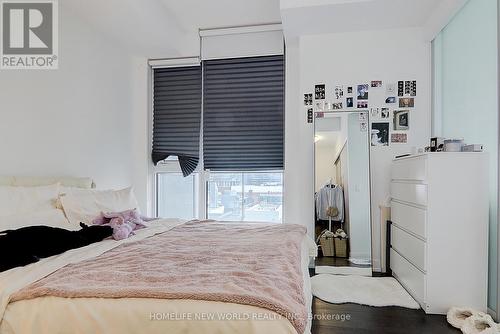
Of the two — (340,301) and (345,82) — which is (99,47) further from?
(340,301)

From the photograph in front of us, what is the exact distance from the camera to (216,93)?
4.04 m

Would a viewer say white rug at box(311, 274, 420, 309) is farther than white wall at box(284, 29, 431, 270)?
No

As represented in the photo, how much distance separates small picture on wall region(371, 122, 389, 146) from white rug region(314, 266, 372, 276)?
1318mm

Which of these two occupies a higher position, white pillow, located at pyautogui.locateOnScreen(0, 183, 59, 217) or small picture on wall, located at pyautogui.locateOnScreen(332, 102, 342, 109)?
small picture on wall, located at pyautogui.locateOnScreen(332, 102, 342, 109)

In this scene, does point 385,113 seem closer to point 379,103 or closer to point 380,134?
point 379,103

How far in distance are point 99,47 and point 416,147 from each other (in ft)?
11.9

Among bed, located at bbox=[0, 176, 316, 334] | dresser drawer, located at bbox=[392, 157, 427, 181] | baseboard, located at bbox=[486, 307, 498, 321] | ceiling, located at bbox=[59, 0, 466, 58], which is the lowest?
baseboard, located at bbox=[486, 307, 498, 321]

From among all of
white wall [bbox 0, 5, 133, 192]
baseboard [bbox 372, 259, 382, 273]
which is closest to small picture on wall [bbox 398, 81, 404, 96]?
baseboard [bbox 372, 259, 382, 273]

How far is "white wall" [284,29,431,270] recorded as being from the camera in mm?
3250

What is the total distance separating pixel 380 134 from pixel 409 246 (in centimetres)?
123

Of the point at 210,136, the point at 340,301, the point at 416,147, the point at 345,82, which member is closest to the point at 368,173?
the point at 416,147

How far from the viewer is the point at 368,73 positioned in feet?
11.0

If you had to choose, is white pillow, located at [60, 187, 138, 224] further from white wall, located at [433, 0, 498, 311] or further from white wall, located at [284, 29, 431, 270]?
white wall, located at [433, 0, 498, 311]

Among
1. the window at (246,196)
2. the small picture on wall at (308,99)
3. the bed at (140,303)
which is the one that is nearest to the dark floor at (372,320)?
the bed at (140,303)
